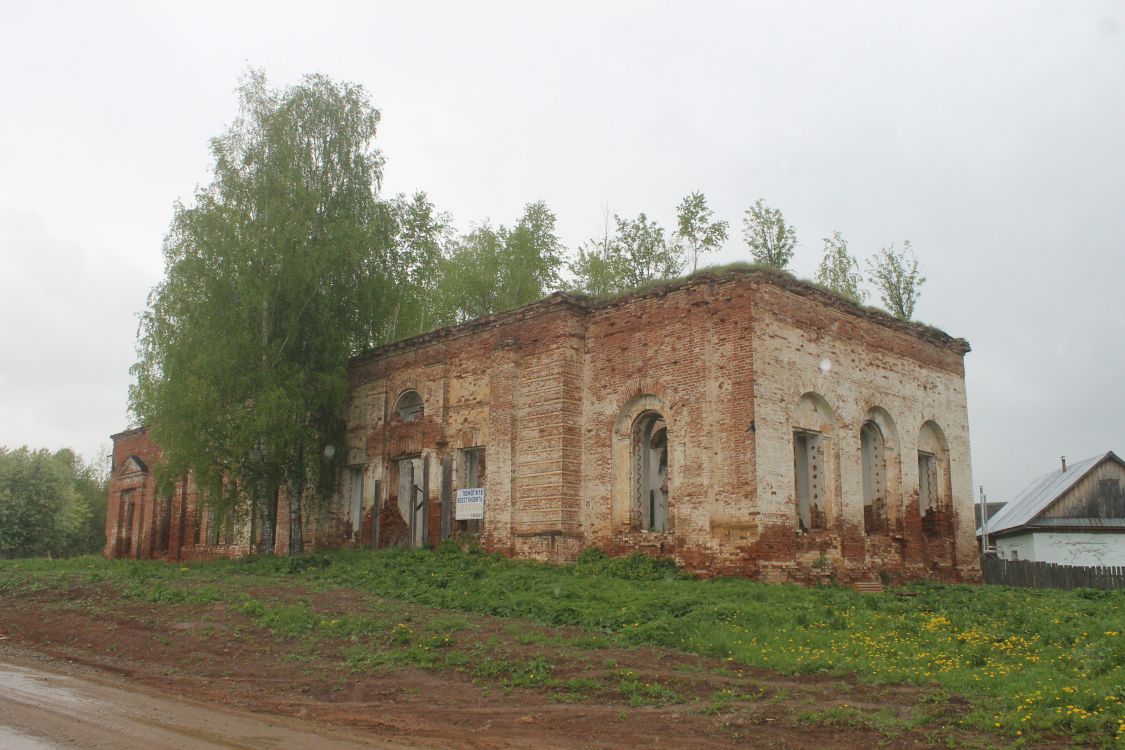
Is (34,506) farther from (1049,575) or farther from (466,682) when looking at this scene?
(1049,575)

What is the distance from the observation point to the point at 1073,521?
31.8 meters

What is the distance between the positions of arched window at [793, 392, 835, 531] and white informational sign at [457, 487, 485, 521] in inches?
265

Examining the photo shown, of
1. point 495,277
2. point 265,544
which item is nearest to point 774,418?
point 265,544

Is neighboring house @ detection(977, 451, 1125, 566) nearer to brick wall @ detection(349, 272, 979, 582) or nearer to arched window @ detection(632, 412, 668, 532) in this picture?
brick wall @ detection(349, 272, 979, 582)

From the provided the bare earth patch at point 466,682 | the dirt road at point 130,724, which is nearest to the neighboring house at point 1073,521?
the bare earth patch at point 466,682

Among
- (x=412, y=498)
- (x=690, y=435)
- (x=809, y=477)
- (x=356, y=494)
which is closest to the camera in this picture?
(x=690, y=435)

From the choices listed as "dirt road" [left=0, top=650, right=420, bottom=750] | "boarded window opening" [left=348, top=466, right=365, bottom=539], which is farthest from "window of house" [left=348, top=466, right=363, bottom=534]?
"dirt road" [left=0, top=650, right=420, bottom=750]

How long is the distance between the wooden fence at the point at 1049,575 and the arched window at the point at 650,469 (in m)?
9.29

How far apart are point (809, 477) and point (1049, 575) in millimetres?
7838

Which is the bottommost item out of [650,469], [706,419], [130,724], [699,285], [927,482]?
[130,724]

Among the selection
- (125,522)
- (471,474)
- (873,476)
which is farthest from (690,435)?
(125,522)

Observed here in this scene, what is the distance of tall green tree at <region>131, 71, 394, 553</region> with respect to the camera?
2217cm

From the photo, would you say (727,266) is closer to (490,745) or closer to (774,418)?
(774,418)

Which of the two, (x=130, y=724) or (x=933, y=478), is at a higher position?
(x=933, y=478)
